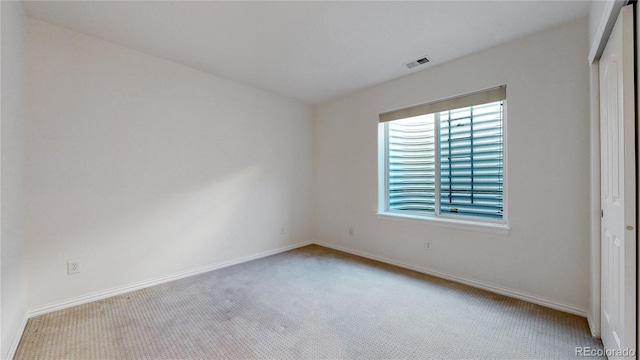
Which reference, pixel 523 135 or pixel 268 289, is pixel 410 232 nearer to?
pixel 523 135

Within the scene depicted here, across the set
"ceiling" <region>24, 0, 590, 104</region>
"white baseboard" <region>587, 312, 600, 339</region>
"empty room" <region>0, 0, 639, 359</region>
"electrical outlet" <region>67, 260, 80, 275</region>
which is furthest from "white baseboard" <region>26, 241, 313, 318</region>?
"white baseboard" <region>587, 312, 600, 339</region>

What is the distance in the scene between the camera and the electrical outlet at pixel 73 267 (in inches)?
89.3

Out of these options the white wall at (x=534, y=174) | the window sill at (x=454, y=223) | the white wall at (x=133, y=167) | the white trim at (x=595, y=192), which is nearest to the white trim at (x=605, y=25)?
the white trim at (x=595, y=192)

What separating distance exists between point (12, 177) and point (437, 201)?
149 inches

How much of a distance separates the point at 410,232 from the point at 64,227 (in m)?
3.51

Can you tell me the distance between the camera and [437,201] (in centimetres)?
313

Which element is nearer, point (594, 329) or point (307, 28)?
point (594, 329)

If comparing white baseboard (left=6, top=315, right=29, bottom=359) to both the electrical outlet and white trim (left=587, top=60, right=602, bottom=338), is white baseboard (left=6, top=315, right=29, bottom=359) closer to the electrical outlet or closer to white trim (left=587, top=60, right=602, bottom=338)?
the electrical outlet

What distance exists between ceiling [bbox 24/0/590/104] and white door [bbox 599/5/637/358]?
2.81ft

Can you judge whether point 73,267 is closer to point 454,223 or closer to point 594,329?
point 454,223

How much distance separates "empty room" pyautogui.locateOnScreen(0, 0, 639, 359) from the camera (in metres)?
1.69

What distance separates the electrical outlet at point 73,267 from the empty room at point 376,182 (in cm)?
3

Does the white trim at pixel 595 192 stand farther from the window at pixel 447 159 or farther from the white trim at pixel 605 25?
the window at pixel 447 159

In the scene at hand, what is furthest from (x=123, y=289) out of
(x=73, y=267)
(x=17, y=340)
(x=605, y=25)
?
(x=605, y=25)
